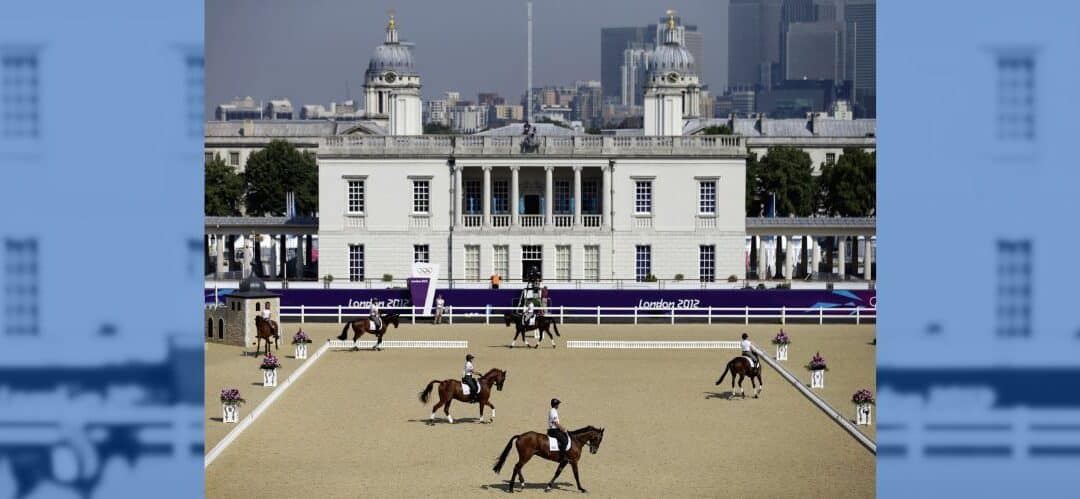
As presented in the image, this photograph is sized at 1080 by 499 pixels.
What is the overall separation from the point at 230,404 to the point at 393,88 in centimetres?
4750

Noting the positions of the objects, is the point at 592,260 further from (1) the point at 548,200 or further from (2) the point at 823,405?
(2) the point at 823,405

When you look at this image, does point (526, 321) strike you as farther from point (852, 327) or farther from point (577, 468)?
point (577, 468)

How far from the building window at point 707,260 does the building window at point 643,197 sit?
83.1 inches

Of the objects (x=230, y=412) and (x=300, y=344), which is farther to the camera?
(x=300, y=344)

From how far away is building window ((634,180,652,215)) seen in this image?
57875 mm

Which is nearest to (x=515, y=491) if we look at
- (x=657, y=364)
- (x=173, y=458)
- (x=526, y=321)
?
(x=173, y=458)

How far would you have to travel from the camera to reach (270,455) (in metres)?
24.6

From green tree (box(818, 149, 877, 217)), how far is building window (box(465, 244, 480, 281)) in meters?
19.0

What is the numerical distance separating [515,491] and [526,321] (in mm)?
18749

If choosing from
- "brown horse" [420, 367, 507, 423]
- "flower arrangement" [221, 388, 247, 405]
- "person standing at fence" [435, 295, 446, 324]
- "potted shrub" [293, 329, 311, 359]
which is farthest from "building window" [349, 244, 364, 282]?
"flower arrangement" [221, 388, 247, 405]

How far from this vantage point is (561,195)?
59.6 metres

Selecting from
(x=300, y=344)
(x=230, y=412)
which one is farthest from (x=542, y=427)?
(x=300, y=344)

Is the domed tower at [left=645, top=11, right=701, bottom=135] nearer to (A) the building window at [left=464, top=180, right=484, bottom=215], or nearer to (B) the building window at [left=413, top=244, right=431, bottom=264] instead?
(A) the building window at [left=464, top=180, right=484, bottom=215]

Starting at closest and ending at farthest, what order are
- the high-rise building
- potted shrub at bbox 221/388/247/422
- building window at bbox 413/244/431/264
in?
potted shrub at bbox 221/388/247/422 → building window at bbox 413/244/431/264 → the high-rise building
